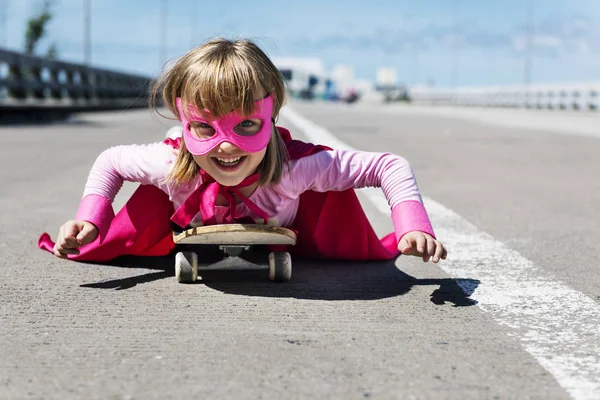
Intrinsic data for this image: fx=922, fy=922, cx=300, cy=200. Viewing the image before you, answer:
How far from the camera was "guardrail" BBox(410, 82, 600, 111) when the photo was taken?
3212 cm

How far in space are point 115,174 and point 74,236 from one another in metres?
0.40

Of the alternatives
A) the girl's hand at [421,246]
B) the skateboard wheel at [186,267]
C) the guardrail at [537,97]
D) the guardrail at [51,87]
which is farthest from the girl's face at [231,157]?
the guardrail at [537,97]

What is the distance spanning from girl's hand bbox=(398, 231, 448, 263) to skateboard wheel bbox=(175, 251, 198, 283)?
80 cm

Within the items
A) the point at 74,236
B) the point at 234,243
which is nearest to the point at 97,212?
the point at 74,236

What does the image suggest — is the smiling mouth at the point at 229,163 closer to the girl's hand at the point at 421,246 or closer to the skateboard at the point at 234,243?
the skateboard at the point at 234,243

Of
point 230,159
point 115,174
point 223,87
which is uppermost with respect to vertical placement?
point 223,87

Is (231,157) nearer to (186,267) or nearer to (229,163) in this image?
(229,163)

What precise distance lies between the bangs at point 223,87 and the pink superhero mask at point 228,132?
20mm

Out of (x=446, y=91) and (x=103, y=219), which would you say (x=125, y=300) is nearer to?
(x=103, y=219)

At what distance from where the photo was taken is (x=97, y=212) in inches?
133

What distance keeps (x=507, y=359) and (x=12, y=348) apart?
4.33ft

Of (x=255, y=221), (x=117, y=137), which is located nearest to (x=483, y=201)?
(x=255, y=221)

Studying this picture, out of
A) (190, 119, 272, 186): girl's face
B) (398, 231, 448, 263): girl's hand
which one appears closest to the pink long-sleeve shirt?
(190, 119, 272, 186): girl's face

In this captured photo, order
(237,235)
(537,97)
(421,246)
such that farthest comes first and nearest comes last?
(537,97)
(237,235)
(421,246)
